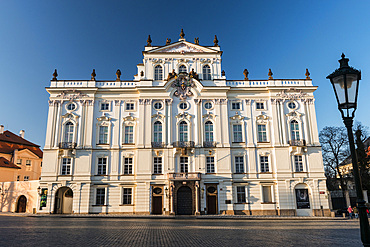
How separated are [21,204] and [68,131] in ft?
49.0

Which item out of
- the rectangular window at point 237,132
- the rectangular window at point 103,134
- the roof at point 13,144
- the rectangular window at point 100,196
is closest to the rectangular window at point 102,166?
the rectangular window at point 100,196

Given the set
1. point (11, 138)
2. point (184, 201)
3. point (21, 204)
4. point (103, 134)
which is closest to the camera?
point (184, 201)

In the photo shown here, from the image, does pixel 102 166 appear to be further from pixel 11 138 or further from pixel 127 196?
pixel 11 138

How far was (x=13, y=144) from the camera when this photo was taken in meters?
63.5

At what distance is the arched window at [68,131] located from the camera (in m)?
39.9

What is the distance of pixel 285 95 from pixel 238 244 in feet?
106

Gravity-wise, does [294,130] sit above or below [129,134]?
above

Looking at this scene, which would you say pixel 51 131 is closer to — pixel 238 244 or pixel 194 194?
pixel 194 194

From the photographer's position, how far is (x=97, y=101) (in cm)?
4141

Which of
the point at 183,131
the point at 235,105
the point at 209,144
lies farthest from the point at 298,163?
the point at 183,131

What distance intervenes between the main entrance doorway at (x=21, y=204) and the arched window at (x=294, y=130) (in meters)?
39.5

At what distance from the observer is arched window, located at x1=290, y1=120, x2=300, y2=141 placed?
40.3 meters

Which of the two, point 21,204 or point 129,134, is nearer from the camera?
point 129,134

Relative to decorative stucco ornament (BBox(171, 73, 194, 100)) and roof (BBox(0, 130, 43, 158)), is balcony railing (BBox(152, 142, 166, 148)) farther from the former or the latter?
roof (BBox(0, 130, 43, 158))
